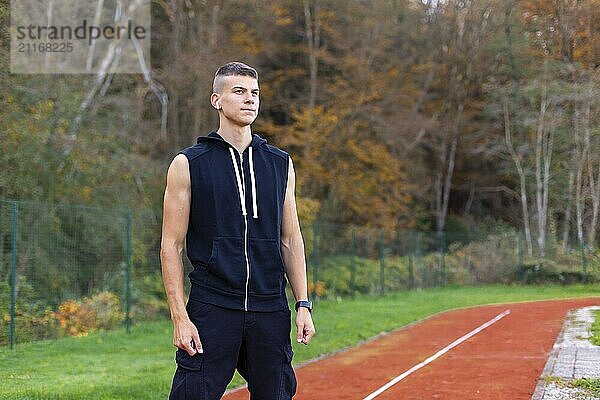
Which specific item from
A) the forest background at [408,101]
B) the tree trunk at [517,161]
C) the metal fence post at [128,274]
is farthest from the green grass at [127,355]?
the tree trunk at [517,161]

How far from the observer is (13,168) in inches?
559

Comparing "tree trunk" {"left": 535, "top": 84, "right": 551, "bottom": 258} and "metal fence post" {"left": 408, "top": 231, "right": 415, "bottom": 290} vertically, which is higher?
"tree trunk" {"left": 535, "top": 84, "right": 551, "bottom": 258}

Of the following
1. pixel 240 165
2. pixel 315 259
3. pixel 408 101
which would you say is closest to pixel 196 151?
pixel 240 165

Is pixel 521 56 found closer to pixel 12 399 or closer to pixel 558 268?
pixel 558 268

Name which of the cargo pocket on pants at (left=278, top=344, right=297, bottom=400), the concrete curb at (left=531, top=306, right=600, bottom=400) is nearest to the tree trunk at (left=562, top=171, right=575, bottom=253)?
the concrete curb at (left=531, top=306, right=600, bottom=400)

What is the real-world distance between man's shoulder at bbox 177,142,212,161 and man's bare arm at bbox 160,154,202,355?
0.10 feet

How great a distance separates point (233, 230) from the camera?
3.25 m

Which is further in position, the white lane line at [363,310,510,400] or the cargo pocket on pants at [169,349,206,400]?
the white lane line at [363,310,510,400]

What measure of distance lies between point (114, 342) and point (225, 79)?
369 inches

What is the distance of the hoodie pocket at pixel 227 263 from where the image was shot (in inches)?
127

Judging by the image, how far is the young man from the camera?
323cm

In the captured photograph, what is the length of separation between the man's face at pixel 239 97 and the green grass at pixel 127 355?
476cm

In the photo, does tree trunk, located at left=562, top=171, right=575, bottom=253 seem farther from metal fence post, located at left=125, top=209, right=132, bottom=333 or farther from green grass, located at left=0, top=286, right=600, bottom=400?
metal fence post, located at left=125, top=209, right=132, bottom=333

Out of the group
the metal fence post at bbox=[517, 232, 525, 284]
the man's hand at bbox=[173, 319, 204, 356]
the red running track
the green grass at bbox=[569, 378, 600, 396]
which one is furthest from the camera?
the metal fence post at bbox=[517, 232, 525, 284]
